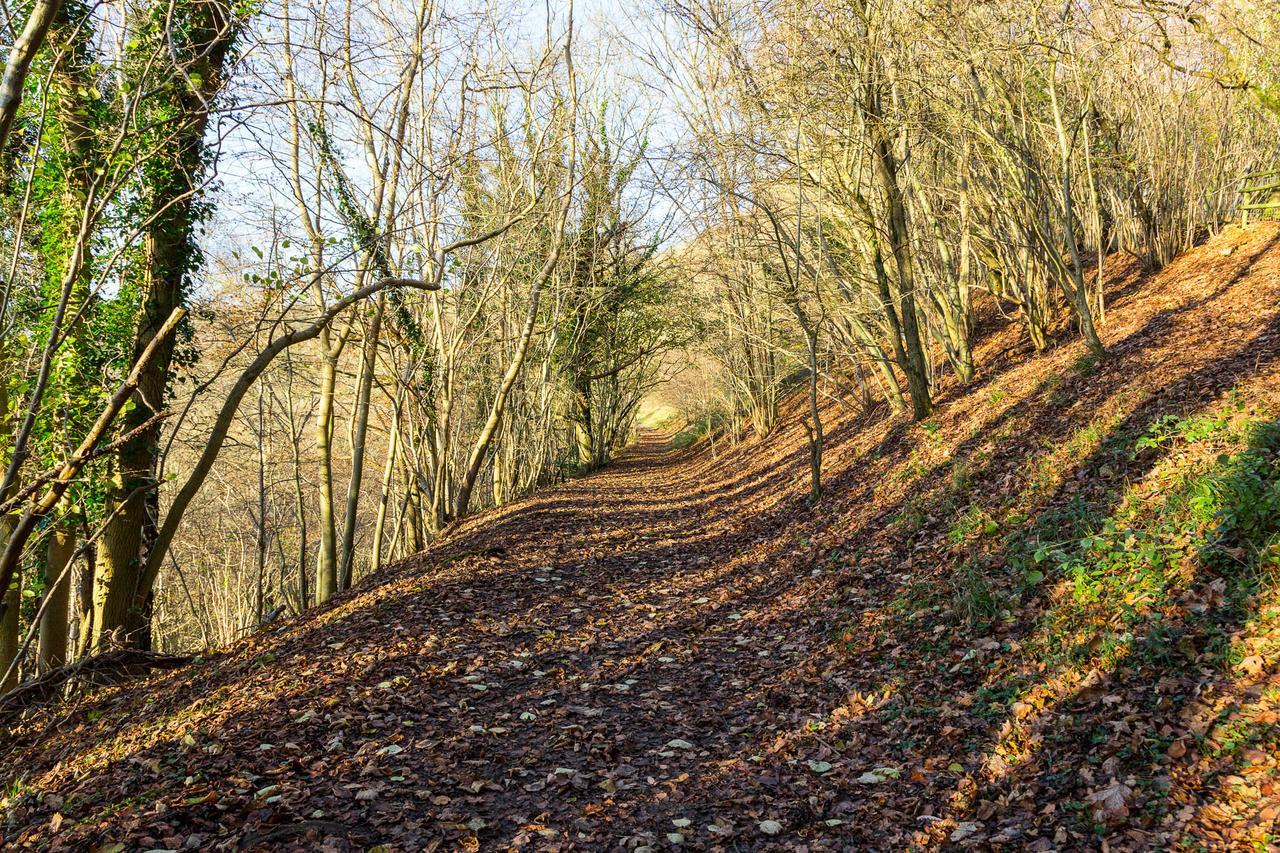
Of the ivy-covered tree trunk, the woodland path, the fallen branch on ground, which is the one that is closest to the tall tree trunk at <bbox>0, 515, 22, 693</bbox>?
the ivy-covered tree trunk

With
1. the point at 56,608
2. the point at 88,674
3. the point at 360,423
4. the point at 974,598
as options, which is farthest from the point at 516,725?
the point at 56,608

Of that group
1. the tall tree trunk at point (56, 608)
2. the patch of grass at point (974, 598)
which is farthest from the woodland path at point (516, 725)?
the tall tree trunk at point (56, 608)

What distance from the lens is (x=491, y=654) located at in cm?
651

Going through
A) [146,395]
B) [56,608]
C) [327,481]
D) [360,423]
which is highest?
[146,395]

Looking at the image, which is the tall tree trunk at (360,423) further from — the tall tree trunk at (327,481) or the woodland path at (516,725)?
the woodland path at (516,725)

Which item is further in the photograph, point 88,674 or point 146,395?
point 146,395

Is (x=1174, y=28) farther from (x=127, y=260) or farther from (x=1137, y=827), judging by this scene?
(x=127, y=260)

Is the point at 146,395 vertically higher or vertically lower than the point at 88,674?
higher

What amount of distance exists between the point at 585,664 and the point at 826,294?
34.5ft

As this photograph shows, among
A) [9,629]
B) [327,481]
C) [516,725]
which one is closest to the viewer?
[516,725]

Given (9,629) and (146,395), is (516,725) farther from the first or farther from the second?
(9,629)

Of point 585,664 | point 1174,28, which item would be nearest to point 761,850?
point 585,664

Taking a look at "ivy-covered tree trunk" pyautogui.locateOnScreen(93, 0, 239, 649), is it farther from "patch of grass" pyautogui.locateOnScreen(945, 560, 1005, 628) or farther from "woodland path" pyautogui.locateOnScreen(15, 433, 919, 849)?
"patch of grass" pyautogui.locateOnScreen(945, 560, 1005, 628)

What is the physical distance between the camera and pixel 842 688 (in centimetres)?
526
